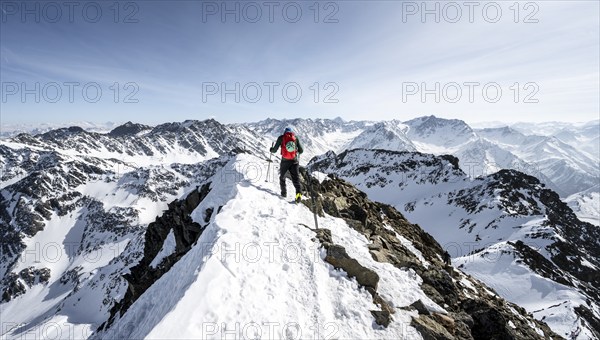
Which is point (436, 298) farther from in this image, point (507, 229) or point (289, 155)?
point (507, 229)

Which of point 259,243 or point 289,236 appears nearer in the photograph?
point 259,243

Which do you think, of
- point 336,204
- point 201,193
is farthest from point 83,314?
point 336,204

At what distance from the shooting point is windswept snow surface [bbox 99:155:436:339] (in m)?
7.80

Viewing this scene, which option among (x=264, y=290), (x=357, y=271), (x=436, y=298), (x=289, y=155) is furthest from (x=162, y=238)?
(x=436, y=298)

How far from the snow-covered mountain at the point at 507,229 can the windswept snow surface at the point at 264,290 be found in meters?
7.58

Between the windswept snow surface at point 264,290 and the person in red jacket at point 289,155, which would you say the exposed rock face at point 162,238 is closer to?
the windswept snow surface at point 264,290

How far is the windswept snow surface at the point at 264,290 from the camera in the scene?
25.6 feet

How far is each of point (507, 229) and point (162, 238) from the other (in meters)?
69.8

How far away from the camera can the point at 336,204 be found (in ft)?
57.2

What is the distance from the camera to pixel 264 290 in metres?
9.08

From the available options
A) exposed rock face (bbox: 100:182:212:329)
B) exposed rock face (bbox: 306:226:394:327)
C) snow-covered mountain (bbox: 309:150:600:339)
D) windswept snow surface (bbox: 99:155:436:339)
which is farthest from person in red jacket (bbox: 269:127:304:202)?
exposed rock face (bbox: 100:182:212:329)

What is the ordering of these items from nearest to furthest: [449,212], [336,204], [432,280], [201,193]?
[432,280] → [336,204] → [201,193] → [449,212]

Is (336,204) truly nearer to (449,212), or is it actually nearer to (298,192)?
(298,192)

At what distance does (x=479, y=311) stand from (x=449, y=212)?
83.4 metres
